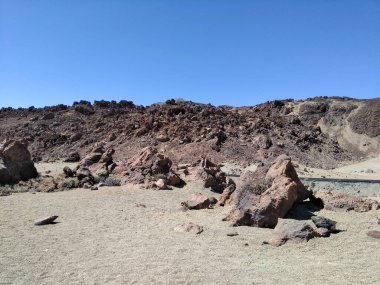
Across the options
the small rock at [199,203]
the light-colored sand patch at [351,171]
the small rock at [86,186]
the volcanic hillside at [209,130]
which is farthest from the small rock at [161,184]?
the volcanic hillside at [209,130]

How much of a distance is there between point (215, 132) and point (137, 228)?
26.4 metres

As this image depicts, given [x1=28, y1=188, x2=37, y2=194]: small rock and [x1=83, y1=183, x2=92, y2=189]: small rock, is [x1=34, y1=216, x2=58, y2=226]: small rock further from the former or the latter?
[x1=83, y1=183, x2=92, y2=189]: small rock

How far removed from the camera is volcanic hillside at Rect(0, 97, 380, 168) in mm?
36281

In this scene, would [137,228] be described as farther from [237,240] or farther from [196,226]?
[237,240]

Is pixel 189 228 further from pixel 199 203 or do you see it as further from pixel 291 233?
pixel 199 203

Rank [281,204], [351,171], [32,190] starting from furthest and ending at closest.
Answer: [351,171] → [32,190] → [281,204]

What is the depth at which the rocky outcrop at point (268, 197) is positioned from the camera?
10648 mm

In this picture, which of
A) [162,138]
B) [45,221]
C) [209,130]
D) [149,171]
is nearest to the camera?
[45,221]

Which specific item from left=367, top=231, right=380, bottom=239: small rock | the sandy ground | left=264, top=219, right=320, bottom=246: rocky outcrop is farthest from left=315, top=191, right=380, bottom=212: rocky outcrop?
left=264, top=219, right=320, bottom=246: rocky outcrop

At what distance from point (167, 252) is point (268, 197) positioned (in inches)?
125

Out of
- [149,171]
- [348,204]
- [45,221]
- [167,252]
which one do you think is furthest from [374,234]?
[149,171]

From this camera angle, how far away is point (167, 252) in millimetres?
8898

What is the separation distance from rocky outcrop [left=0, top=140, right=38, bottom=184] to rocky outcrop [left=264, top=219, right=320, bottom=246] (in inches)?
551

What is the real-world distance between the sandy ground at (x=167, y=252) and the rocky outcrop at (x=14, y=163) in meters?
6.82
